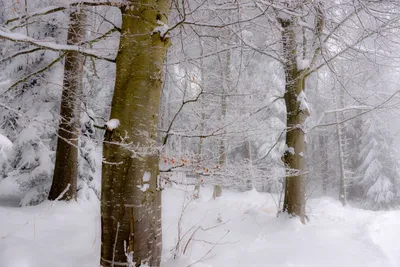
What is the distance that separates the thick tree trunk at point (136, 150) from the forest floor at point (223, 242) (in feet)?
2.25

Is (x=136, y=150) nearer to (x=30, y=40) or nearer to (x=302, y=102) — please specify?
(x=30, y=40)

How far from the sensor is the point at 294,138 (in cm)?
552

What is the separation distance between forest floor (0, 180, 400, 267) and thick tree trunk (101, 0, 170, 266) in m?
0.69

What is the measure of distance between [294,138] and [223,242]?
8.48ft

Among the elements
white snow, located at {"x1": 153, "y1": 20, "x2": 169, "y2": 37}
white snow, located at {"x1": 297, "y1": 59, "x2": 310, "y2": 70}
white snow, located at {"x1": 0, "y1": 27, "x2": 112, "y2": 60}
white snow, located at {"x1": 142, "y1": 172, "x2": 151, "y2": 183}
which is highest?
white snow, located at {"x1": 297, "y1": 59, "x2": 310, "y2": 70}

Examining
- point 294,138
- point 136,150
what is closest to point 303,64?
point 294,138

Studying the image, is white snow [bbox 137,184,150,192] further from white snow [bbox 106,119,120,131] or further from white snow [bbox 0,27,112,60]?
white snow [bbox 0,27,112,60]

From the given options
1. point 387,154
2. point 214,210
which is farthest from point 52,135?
point 387,154

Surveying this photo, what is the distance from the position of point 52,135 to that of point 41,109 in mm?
754

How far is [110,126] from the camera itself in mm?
2312

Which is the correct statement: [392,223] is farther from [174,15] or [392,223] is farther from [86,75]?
[86,75]

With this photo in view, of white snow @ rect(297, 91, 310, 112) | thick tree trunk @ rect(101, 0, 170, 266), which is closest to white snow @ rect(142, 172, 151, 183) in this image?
thick tree trunk @ rect(101, 0, 170, 266)

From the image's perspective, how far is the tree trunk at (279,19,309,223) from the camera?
17.6 ft

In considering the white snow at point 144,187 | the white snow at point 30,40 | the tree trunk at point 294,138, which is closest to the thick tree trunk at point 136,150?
the white snow at point 144,187
